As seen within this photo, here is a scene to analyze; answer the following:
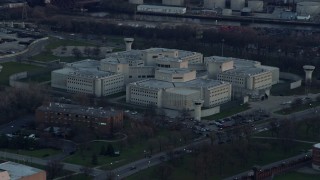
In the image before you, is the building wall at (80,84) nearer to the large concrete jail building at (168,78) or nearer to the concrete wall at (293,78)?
the large concrete jail building at (168,78)

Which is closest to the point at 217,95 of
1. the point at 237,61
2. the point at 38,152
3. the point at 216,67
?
the point at 216,67

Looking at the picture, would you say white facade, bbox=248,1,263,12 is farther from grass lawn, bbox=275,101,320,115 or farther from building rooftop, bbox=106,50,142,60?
grass lawn, bbox=275,101,320,115

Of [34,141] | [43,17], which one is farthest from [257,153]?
[43,17]

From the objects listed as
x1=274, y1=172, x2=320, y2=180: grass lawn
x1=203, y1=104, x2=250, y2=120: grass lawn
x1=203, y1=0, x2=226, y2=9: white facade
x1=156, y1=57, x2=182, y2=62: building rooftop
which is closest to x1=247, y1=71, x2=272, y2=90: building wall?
x1=203, y1=104, x2=250, y2=120: grass lawn

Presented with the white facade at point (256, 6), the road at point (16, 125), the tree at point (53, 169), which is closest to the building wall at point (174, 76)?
the road at point (16, 125)

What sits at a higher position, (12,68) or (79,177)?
(12,68)

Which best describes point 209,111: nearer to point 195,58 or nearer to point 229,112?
point 229,112
